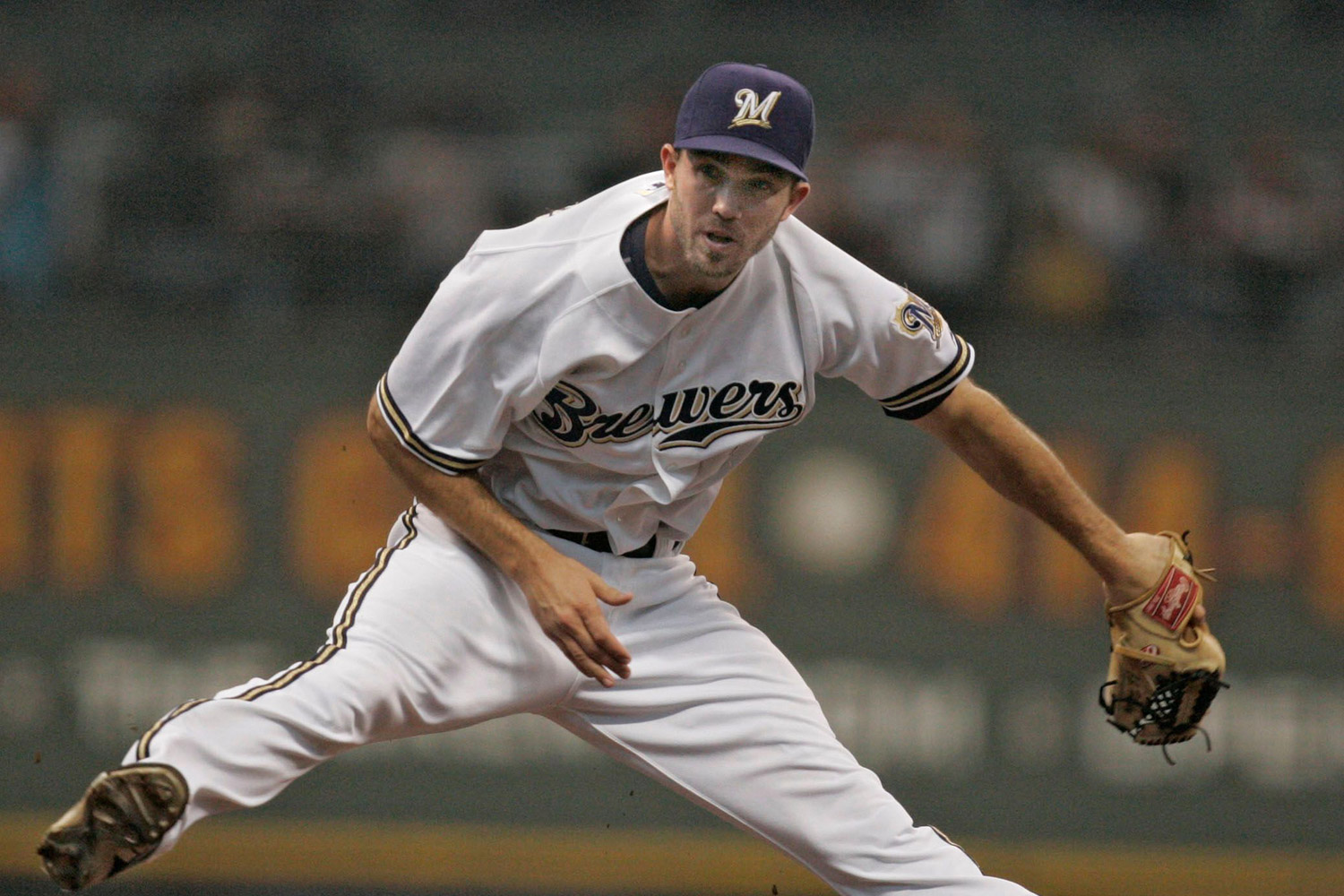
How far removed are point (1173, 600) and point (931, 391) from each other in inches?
26.2

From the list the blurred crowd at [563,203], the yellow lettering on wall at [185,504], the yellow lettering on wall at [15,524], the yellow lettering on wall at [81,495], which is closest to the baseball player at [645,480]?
the blurred crowd at [563,203]

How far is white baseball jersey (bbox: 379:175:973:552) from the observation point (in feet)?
10.4

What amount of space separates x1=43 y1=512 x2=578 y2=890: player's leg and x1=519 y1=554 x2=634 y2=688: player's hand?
16 cm

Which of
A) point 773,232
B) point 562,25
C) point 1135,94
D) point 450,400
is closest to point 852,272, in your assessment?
point 773,232

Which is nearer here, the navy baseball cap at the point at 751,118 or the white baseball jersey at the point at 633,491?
the navy baseball cap at the point at 751,118

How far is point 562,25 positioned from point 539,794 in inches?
133

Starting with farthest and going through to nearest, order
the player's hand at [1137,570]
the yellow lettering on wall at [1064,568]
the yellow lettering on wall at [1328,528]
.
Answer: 1. the yellow lettering on wall at [1064,568]
2. the yellow lettering on wall at [1328,528]
3. the player's hand at [1137,570]

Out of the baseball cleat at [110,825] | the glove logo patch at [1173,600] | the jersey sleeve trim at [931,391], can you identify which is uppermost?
the jersey sleeve trim at [931,391]

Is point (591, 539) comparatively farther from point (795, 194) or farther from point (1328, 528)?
point (1328, 528)

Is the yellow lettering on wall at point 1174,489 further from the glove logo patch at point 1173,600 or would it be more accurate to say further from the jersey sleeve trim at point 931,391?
the jersey sleeve trim at point 931,391

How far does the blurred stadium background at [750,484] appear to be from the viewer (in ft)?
21.3

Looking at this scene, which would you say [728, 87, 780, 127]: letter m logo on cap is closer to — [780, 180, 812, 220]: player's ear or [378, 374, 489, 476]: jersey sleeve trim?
[780, 180, 812, 220]: player's ear

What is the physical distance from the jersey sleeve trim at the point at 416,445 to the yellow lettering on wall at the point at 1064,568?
12.1ft

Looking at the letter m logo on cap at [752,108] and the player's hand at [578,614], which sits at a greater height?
the letter m logo on cap at [752,108]
